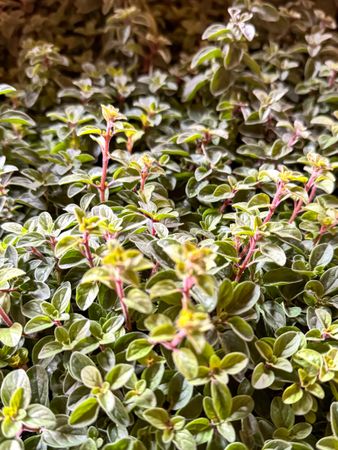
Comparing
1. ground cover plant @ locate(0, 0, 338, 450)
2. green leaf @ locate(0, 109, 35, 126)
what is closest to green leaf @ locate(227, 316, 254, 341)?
ground cover plant @ locate(0, 0, 338, 450)

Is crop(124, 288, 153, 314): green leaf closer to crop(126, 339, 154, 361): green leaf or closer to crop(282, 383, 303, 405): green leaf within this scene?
crop(126, 339, 154, 361): green leaf

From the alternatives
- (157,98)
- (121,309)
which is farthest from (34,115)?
(121,309)

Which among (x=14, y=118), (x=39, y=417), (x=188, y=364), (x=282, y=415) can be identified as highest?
(x=14, y=118)

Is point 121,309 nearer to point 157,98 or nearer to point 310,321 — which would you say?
point 310,321

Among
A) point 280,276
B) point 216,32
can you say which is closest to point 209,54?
point 216,32

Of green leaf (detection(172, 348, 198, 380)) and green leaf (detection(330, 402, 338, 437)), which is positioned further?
green leaf (detection(330, 402, 338, 437))

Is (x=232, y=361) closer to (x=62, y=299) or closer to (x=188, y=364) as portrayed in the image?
(x=188, y=364)

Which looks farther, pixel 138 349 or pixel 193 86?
pixel 193 86

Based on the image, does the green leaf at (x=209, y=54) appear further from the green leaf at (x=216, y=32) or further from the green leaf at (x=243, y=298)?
the green leaf at (x=243, y=298)
